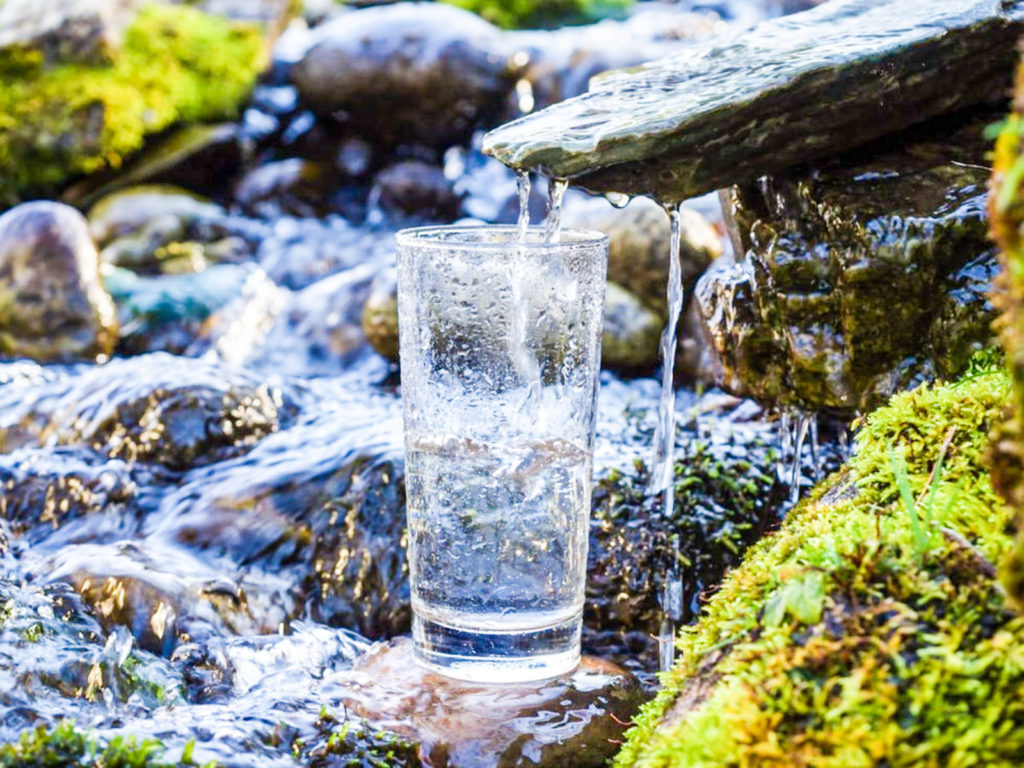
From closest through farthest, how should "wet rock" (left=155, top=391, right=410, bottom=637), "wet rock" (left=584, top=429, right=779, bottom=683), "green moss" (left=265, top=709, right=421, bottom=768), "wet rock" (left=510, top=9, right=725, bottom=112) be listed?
"green moss" (left=265, top=709, right=421, bottom=768) < "wet rock" (left=584, top=429, right=779, bottom=683) < "wet rock" (left=155, top=391, right=410, bottom=637) < "wet rock" (left=510, top=9, right=725, bottom=112)

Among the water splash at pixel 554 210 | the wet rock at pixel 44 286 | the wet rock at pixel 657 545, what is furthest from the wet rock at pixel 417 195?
the water splash at pixel 554 210

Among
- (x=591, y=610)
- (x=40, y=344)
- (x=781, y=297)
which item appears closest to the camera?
(x=781, y=297)

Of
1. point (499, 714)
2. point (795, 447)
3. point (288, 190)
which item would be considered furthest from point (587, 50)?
point (499, 714)

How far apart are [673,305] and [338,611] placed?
1.74m

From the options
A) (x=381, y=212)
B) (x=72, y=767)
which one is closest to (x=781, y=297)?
(x=72, y=767)

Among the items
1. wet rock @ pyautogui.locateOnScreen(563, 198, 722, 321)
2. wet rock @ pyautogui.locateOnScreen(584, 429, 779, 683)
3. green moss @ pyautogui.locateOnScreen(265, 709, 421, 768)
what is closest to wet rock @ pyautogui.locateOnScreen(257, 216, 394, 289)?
wet rock @ pyautogui.locateOnScreen(563, 198, 722, 321)

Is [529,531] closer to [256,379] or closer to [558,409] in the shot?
[558,409]

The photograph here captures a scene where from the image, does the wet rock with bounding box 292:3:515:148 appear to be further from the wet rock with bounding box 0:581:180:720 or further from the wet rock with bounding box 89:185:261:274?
the wet rock with bounding box 0:581:180:720

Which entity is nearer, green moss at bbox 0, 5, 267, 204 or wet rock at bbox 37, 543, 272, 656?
wet rock at bbox 37, 543, 272, 656

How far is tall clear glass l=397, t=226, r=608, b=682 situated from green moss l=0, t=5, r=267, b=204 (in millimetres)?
8499

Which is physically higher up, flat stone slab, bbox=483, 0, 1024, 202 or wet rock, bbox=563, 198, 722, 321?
flat stone slab, bbox=483, 0, 1024, 202

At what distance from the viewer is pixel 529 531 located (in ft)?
9.84

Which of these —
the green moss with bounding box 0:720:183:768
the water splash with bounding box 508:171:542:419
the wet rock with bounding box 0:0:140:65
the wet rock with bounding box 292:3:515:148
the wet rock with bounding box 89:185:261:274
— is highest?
the wet rock with bounding box 0:0:140:65

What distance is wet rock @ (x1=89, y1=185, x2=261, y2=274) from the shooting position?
9.65m
